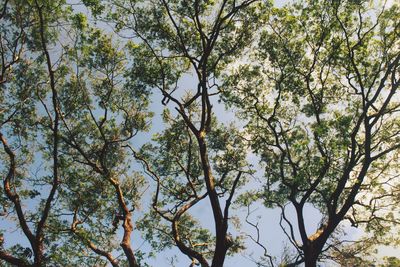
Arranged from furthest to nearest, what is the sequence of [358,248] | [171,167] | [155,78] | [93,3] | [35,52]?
[171,167], [358,248], [155,78], [35,52], [93,3]

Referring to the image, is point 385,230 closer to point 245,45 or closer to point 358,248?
point 358,248

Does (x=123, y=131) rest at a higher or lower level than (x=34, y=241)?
higher

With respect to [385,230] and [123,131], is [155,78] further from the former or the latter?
[385,230]

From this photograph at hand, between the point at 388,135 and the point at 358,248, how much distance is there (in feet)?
17.5

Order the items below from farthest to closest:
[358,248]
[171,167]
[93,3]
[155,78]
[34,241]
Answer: [171,167], [358,248], [155,78], [93,3], [34,241]

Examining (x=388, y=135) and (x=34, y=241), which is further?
(x=388, y=135)

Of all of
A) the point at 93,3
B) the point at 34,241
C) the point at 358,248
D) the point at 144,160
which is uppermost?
the point at 93,3

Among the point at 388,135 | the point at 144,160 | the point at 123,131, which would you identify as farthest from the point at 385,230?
the point at 123,131

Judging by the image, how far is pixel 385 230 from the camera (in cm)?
1609

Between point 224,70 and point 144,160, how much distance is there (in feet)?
17.6

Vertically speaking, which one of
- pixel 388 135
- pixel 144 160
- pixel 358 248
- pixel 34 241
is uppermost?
pixel 388 135

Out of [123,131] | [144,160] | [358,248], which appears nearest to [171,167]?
[144,160]

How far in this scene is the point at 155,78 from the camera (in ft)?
50.5

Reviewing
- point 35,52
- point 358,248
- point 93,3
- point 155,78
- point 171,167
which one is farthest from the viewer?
point 171,167
